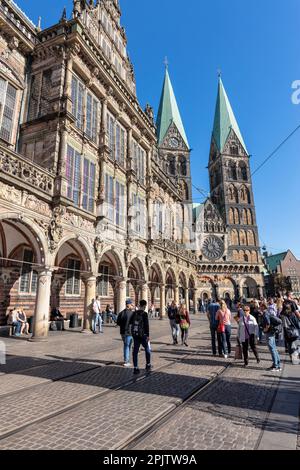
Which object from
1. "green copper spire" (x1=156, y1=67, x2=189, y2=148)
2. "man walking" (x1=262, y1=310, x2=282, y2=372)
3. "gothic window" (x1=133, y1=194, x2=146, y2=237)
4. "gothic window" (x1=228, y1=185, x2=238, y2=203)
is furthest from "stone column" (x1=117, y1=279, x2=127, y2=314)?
"gothic window" (x1=228, y1=185, x2=238, y2=203)

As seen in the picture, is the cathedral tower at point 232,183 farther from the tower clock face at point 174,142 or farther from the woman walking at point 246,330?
the woman walking at point 246,330

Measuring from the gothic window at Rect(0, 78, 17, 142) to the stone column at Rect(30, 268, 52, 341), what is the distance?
6974 mm

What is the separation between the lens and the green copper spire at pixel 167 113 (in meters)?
68.2

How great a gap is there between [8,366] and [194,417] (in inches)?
207

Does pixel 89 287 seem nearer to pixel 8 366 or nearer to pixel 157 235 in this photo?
pixel 8 366

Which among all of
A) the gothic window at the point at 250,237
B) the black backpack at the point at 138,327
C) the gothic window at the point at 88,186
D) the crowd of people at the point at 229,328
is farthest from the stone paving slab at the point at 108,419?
the gothic window at the point at 250,237

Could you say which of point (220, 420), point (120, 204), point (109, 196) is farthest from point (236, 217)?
point (220, 420)

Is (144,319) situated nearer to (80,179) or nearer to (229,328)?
(229,328)

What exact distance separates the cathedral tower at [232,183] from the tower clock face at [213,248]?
2504 millimetres

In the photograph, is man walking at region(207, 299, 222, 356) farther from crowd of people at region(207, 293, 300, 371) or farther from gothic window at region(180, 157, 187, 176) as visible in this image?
gothic window at region(180, 157, 187, 176)

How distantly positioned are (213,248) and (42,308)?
187 feet

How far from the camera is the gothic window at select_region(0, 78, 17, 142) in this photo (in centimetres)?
1356
